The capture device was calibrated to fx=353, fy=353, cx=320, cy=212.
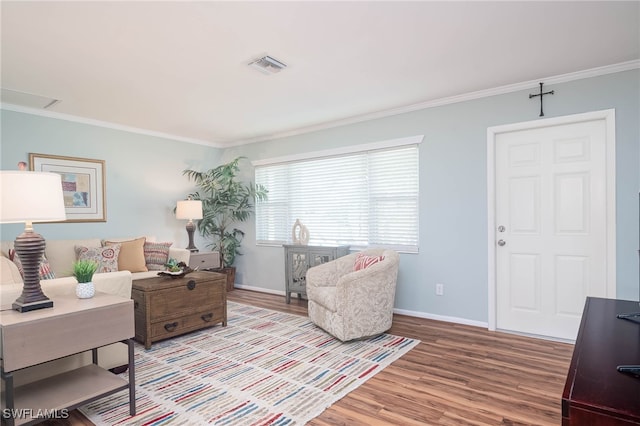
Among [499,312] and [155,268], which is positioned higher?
[155,268]

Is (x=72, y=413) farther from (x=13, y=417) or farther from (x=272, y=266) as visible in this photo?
(x=272, y=266)

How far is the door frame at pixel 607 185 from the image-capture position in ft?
9.66

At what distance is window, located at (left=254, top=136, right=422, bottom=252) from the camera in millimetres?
4102

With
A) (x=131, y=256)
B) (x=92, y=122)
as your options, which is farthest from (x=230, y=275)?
(x=92, y=122)

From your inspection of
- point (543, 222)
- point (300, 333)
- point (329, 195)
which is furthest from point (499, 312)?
point (329, 195)

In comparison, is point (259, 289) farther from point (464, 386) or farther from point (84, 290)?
point (464, 386)

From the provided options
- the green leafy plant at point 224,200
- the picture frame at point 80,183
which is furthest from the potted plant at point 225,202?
the picture frame at point 80,183

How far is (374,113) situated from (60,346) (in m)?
3.66

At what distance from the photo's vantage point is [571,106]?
3123 mm

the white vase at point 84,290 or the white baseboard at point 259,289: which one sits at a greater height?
the white vase at point 84,290

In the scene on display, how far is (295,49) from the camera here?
260cm

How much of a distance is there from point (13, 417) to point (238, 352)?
5.25ft

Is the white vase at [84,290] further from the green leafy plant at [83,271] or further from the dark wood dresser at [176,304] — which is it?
the dark wood dresser at [176,304]

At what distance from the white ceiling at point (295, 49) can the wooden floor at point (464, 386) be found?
2.37 m
